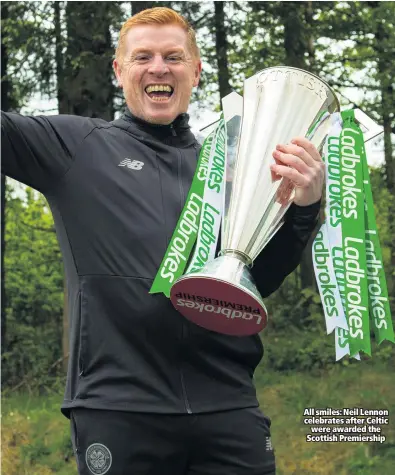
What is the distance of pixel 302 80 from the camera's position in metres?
1.91

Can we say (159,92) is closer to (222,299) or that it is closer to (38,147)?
(38,147)

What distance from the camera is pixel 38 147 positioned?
1.71 metres

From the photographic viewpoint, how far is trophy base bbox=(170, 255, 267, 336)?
1.54 meters

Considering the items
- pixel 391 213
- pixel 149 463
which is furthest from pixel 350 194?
pixel 391 213

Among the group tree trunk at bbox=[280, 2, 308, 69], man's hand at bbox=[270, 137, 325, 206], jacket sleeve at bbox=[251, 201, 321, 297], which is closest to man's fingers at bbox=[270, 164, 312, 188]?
man's hand at bbox=[270, 137, 325, 206]

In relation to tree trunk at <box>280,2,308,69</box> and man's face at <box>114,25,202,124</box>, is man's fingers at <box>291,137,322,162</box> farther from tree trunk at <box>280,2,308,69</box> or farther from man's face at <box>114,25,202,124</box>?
tree trunk at <box>280,2,308,69</box>

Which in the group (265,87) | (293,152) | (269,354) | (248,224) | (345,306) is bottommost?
(269,354)

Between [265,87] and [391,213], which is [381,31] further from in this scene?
[265,87]

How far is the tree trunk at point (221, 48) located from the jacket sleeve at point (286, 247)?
5.38 m

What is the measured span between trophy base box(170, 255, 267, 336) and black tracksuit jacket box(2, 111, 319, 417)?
0.11 m

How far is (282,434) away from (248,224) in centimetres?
400

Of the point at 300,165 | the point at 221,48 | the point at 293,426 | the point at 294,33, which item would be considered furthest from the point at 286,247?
the point at 221,48

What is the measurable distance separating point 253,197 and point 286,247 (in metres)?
0.18

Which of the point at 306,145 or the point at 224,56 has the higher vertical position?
the point at 224,56
